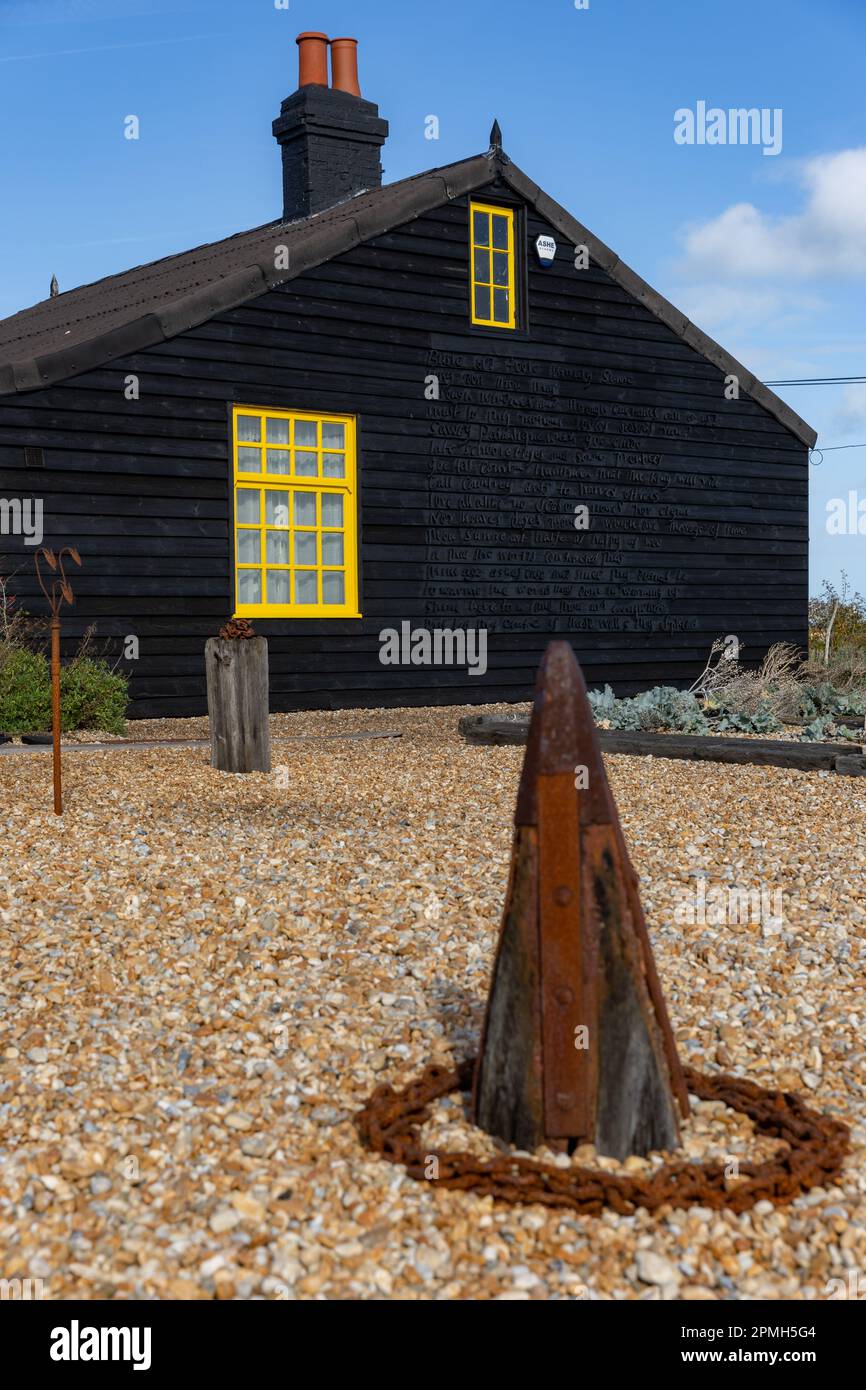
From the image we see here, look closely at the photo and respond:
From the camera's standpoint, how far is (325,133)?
15.1 m

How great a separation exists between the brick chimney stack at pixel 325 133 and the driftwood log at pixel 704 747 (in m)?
8.65

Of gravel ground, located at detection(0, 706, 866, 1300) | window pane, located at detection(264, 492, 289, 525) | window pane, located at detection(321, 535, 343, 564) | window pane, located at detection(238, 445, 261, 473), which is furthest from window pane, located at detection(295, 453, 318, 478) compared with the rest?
gravel ground, located at detection(0, 706, 866, 1300)

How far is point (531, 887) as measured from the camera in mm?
2639

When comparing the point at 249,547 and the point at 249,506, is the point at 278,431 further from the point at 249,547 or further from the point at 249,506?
the point at 249,547

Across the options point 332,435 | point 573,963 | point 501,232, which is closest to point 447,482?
point 332,435

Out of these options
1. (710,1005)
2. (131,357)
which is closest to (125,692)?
(131,357)

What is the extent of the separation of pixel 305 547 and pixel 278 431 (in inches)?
46.5

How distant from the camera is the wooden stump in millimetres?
7707

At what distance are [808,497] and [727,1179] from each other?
49.9ft

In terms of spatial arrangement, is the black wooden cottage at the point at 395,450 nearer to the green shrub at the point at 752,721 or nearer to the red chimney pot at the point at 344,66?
the red chimney pot at the point at 344,66

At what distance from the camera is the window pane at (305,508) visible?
12.5 meters

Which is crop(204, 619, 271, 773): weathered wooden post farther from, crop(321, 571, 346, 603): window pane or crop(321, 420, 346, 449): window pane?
crop(321, 420, 346, 449): window pane

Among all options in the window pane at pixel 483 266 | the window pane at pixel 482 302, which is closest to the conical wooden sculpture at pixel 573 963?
the window pane at pixel 482 302

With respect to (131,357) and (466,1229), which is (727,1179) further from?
(131,357)
